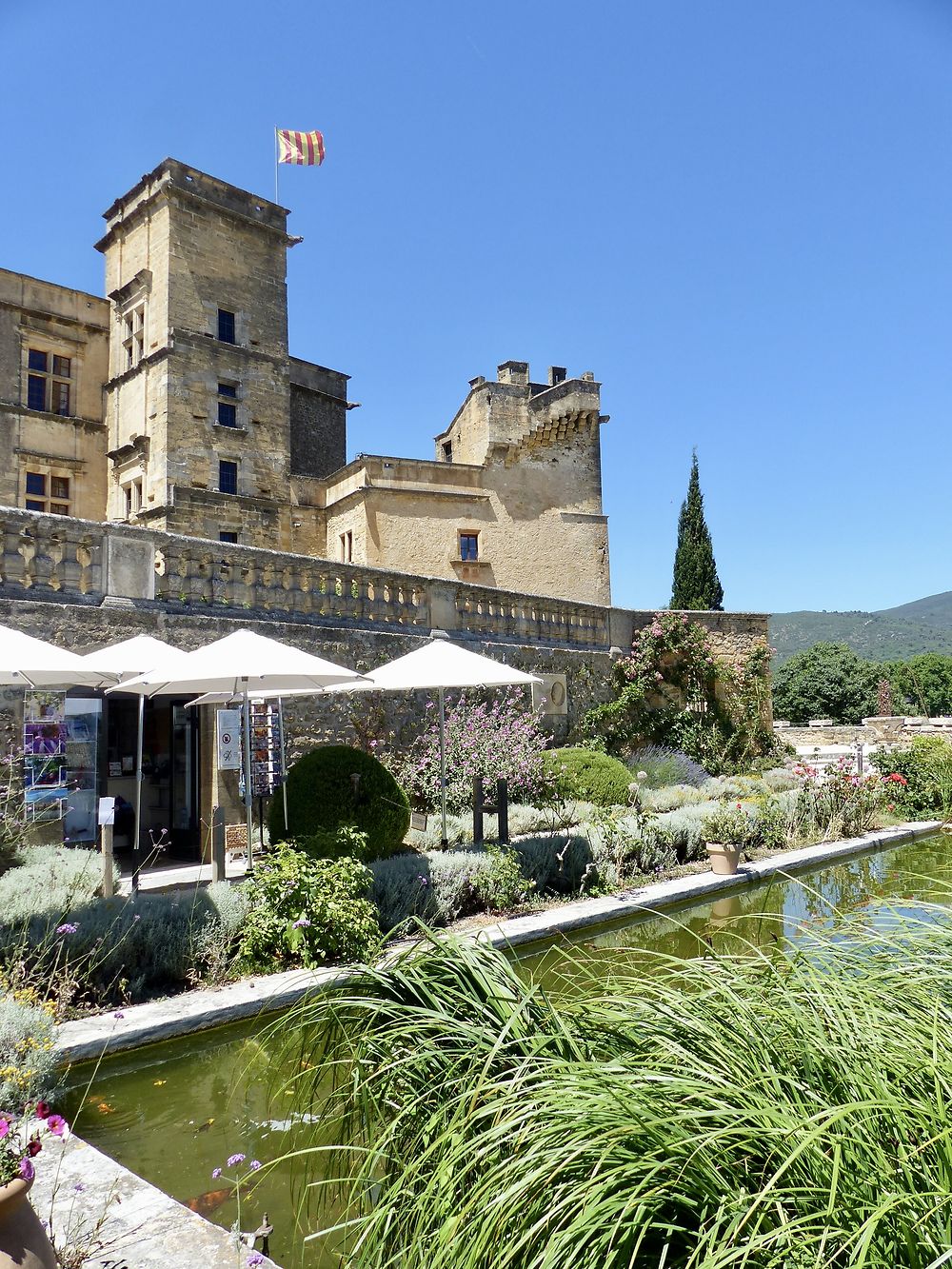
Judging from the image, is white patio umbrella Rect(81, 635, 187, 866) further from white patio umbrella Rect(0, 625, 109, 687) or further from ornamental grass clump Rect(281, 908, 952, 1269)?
ornamental grass clump Rect(281, 908, 952, 1269)

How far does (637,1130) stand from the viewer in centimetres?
202

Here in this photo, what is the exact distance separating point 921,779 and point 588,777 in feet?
21.9

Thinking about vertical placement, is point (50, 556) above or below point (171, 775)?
above

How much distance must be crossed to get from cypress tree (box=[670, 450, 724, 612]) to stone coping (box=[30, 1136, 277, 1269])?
113 ft

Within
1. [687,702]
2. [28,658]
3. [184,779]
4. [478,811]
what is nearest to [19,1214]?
[28,658]

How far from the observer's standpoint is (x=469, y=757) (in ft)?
40.8

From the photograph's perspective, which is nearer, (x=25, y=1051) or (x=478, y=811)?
(x=25, y=1051)

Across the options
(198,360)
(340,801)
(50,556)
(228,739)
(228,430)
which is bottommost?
(340,801)

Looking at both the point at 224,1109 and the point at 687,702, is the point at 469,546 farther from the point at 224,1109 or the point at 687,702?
the point at 224,1109

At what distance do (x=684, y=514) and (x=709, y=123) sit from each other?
97.1 ft

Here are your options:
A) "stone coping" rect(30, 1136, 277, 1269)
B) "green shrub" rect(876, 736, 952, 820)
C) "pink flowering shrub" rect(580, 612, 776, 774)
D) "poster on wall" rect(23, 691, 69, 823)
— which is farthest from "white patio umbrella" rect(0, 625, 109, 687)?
"green shrub" rect(876, 736, 952, 820)

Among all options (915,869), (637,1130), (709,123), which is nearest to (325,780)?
(637,1130)

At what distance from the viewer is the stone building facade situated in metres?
24.0

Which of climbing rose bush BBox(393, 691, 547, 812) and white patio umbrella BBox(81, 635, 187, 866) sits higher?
white patio umbrella BBox(81, 635, 187, 866)
